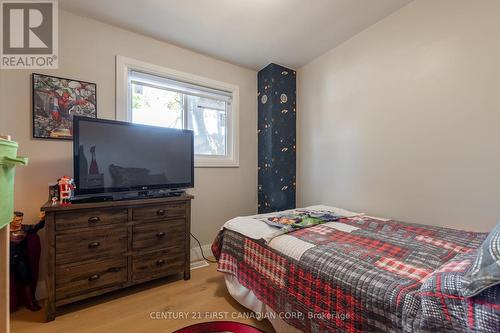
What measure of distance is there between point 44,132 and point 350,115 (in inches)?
112

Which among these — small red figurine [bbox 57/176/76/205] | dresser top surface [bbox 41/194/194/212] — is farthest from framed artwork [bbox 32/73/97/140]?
dresser top surface [bbox 41/194/194/212]

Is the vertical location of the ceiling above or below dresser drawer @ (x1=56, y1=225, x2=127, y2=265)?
above

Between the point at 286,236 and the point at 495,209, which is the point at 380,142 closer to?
the point at 495,209

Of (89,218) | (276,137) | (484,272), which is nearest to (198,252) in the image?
(89,218)

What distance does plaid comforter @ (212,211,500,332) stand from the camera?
26.2 inches

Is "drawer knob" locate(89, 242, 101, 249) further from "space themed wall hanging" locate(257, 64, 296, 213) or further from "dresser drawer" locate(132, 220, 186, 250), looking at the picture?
"space themed wall hanging" locate(257, 64, 296, 213)

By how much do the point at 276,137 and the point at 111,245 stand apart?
6.76 feet

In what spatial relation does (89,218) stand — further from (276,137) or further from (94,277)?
(276,137)

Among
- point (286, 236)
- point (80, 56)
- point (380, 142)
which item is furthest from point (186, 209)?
point (380, 142)

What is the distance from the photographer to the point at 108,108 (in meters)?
2.02

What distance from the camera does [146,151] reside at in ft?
6.31

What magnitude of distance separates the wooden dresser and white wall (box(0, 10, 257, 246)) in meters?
0.50

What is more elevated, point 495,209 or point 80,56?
point 80,56

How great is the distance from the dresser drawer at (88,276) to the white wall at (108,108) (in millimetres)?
635
